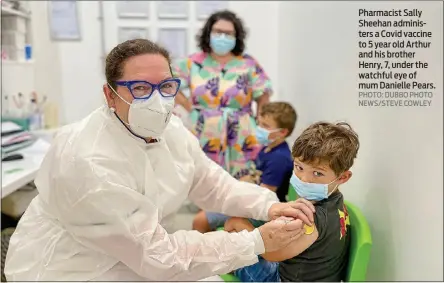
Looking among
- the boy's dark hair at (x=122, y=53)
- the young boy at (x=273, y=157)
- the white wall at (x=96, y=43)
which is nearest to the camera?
the boy's dark hair at (x=122, y=53)

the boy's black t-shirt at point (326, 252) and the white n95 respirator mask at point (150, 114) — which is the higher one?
the white n95 respirator mask at point (150, 114)

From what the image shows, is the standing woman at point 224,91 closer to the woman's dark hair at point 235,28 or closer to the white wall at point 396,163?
the woman's dark hair at point 235,28

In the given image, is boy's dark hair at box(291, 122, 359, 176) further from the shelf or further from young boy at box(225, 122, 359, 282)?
the shelf

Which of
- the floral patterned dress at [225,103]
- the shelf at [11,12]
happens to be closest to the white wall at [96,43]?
the shelf at [11,12]

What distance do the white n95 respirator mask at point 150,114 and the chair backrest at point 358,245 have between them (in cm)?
43

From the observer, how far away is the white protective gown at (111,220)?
3.45ft

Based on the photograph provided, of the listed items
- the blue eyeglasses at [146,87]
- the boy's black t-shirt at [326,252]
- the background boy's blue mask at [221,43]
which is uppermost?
the background boy's blue mask at [221,43]

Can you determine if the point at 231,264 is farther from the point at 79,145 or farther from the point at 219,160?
the point at 219,160

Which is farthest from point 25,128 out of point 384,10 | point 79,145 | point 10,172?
point 384,10

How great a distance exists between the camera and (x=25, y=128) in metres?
2.47

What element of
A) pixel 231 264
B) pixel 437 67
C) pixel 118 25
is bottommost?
pixel 231 264

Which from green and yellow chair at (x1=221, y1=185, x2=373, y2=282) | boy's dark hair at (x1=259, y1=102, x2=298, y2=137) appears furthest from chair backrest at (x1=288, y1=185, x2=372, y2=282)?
boy's dark hair at (x1=259, y1=102, x2=298, y2=137)

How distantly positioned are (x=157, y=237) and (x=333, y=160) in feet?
1.61

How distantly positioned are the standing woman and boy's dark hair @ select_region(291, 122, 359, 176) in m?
1.15
